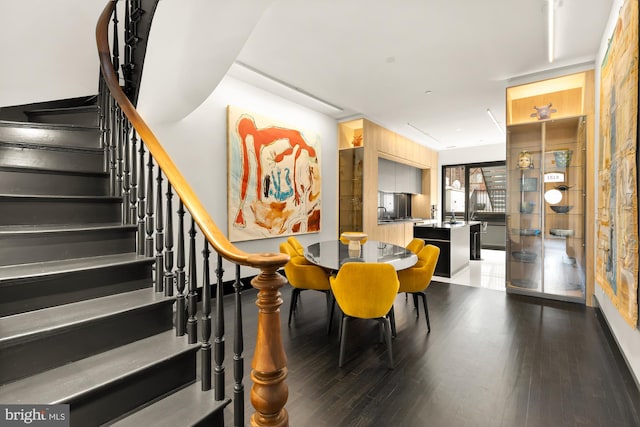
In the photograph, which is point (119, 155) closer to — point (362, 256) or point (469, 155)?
point (362, 256)

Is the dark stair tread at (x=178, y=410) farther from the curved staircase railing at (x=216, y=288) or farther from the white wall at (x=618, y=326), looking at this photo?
the white wall at (x=618, y=326)

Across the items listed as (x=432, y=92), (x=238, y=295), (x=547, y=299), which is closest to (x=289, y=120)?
(x=432, y=92)

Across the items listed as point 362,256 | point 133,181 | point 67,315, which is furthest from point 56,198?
point 362,256

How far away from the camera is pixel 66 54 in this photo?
350 cm

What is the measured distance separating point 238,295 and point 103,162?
219 cm

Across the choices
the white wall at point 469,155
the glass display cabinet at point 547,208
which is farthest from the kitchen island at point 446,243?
the white wall at point 469,155

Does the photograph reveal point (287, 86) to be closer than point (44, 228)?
No

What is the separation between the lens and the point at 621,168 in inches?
93.0

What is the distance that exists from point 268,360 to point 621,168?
300 centimetres

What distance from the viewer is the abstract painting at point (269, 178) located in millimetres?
4441

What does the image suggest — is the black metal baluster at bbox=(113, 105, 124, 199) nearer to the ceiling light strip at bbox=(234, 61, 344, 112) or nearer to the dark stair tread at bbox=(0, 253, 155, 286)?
the dark stair tread at bbox=(0, 253, 155, 286)

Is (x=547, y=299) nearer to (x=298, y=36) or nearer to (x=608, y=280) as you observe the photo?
(x=608, y=280)

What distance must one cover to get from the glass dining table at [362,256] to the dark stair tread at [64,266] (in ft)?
5.14

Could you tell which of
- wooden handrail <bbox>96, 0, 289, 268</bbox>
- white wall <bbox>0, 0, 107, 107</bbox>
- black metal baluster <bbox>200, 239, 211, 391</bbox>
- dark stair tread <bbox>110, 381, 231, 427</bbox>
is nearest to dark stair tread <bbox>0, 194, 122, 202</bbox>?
wooden handrail <bbox>96, 0, 289, 268</bbox>
